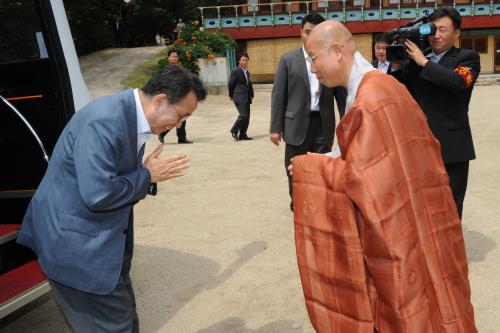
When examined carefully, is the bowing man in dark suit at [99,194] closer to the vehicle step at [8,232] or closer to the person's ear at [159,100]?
the person's ear at [159,100]

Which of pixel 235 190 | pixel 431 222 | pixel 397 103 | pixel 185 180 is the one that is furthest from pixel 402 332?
pixel 185 180

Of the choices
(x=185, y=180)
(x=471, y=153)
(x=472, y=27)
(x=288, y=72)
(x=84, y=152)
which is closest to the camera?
(x=84, y=152)

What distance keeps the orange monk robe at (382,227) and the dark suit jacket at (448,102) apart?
5.48 ft

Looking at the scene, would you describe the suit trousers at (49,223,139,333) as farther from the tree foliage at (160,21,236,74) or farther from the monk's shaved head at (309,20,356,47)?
the tree foliage at (160,21,236,74)

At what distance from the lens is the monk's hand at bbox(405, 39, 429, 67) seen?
3760 millimetres

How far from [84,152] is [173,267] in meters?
2.70

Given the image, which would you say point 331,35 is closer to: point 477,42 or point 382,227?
point 382,227

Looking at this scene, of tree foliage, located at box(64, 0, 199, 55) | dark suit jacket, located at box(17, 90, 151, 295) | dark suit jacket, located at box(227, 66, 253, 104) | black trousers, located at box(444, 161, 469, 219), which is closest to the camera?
dark suit jacket, located at box(17, 90, 151, 295)

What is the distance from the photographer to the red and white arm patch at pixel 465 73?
3.88 meters

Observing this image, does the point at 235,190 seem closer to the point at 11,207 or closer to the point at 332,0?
the point at 11,207

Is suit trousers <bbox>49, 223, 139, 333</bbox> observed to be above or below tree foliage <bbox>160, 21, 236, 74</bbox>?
above

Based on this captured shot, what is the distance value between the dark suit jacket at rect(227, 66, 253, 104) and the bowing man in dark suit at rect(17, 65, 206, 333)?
9911 mm

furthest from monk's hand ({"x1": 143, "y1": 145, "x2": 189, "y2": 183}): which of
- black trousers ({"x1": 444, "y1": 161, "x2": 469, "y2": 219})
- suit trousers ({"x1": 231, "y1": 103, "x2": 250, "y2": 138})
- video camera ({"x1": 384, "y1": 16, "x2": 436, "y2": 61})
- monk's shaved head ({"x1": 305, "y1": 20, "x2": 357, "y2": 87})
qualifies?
suit trousers ({"x1": 231, "y1": 103, "x2": 250, "y2": 138})

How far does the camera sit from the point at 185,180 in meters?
7.89
